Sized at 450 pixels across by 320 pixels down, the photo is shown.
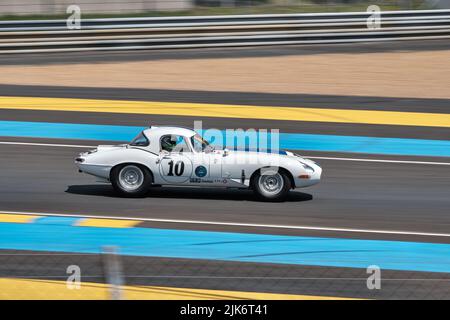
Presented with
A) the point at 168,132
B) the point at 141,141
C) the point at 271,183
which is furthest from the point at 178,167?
the point at 271,183

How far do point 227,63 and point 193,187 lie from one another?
10.3 metres

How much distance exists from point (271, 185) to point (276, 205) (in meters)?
0.29

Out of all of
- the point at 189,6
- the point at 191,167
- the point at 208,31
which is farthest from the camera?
the point at 189,6

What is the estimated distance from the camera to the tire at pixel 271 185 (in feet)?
38.0

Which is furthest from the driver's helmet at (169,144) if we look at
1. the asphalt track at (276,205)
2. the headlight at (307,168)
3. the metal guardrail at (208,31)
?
the metal guardrail at (208,31)

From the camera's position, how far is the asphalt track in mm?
8655

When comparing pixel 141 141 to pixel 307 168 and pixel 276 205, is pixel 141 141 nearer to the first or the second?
pixel 276 205

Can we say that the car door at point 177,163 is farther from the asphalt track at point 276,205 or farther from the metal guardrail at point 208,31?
the metal guardrail at point 208,31

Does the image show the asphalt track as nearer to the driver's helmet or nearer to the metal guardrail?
the driver's helmet

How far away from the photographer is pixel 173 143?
11711 millimetres

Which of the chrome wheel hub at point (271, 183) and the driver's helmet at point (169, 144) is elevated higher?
the driver's helmet at point (169, 144)

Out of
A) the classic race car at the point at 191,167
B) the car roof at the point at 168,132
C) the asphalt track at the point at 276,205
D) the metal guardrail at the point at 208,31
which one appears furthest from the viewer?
the metal guardrail at the point at 208,31

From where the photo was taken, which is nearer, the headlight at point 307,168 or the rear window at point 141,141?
the headlight at point 307,168

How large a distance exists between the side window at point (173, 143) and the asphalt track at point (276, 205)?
0.77m
